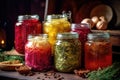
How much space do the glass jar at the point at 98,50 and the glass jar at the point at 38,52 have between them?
201 millimetres

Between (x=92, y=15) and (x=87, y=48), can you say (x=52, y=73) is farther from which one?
(x=92, y=15)

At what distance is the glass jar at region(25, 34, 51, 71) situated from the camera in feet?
4.56

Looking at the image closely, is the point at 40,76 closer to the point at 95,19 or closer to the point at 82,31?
the point at 82,31

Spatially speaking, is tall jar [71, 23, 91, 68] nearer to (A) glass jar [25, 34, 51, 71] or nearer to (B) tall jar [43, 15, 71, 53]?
(B) tall jar [43, 15, 71, 53]

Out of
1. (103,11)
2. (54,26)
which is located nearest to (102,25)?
(103,11)

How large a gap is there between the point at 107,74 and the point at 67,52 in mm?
233

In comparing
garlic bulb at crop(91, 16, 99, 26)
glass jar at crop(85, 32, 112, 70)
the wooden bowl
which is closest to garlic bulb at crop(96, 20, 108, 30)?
garlic bulb at crop(91, 16, 99, 26)

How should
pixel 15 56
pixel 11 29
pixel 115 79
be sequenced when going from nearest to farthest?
pixel 115 79 < pixel 15 56 < pixel 11 29

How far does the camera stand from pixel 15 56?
1565 millimetres

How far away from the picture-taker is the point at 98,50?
1329 millimetres

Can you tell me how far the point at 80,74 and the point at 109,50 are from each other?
0.18m

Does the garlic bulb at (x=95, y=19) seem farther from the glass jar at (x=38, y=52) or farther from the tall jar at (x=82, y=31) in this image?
the glass jar at (x=38, y=52)

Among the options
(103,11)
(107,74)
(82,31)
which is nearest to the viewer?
(107,74)

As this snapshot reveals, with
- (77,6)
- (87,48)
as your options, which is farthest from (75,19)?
(87,48)
